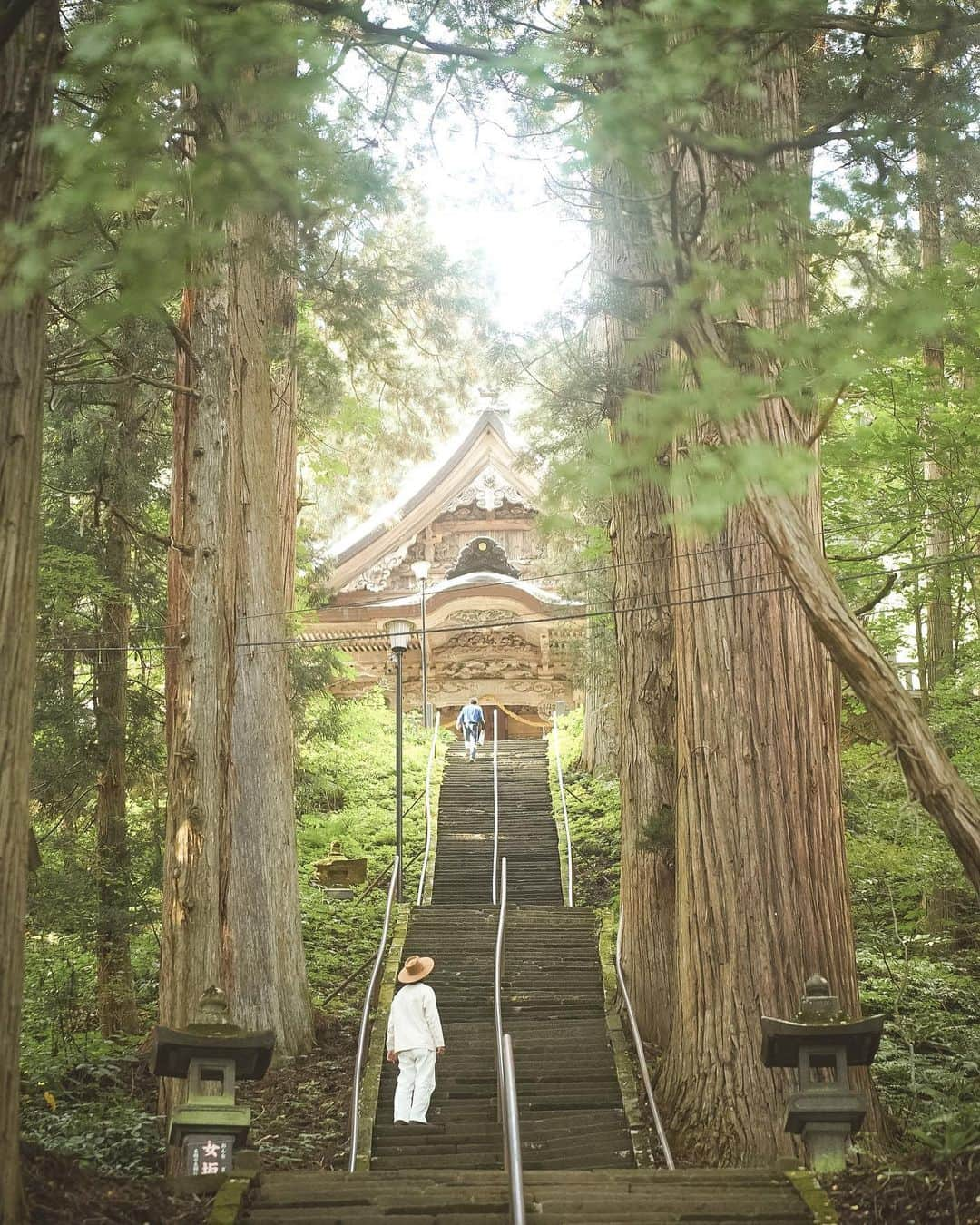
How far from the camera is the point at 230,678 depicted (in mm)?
9266

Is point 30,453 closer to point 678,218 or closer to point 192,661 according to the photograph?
point 678,218

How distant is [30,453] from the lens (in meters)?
4.41

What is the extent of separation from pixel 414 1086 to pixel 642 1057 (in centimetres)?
183

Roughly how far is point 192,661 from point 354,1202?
187 inches

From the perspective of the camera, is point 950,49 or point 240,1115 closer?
point 240,1115

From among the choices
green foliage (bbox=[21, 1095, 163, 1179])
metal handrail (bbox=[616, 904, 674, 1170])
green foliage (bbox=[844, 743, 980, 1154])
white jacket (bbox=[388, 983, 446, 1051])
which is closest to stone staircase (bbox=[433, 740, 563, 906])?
metal handrail (bbox=[616, 904, 674, 1170])

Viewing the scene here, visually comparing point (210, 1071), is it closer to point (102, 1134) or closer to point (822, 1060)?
point (102, 1134)

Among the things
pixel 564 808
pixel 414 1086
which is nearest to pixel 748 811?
pixel 414 1086

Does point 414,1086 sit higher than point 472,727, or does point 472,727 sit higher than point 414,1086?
point 472,727

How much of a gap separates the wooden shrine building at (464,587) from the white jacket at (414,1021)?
52.1 ft

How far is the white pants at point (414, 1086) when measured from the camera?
909cm

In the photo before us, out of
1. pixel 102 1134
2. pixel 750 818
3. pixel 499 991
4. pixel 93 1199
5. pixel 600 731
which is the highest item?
pixel 600 731

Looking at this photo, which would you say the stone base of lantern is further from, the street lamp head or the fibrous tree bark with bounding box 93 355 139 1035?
the street lamp head

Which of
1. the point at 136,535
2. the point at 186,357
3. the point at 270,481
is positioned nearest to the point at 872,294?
the point at 186,357
